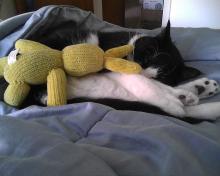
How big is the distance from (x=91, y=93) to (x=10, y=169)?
1.59 ft

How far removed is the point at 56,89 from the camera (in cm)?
79

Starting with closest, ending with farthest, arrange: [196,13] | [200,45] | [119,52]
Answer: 1. [119,52]
2. [200,45]
3. [196,13]

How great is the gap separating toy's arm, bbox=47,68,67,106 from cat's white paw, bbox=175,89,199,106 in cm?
35

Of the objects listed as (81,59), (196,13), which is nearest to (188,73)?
(81,59)

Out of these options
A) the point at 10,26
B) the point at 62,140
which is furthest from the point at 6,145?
the point at 10,26

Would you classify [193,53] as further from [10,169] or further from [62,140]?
[10,169]

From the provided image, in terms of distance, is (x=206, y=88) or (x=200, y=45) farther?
(x=200, y=45)

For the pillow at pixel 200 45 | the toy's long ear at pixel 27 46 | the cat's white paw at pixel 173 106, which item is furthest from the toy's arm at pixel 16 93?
the pillow at pixel 200 45

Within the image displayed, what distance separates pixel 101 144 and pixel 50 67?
0.32 metres

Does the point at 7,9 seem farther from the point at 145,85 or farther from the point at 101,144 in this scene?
the point at 101,144

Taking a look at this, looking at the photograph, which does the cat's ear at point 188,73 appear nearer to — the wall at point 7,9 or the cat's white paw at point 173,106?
the cat's white paw at point 173,106

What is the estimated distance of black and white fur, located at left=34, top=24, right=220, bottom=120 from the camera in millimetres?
841

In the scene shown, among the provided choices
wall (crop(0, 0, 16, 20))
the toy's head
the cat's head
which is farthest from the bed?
wall (crop(0, 0, 16, 20))

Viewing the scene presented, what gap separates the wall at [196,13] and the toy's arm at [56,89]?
1.32 meters
